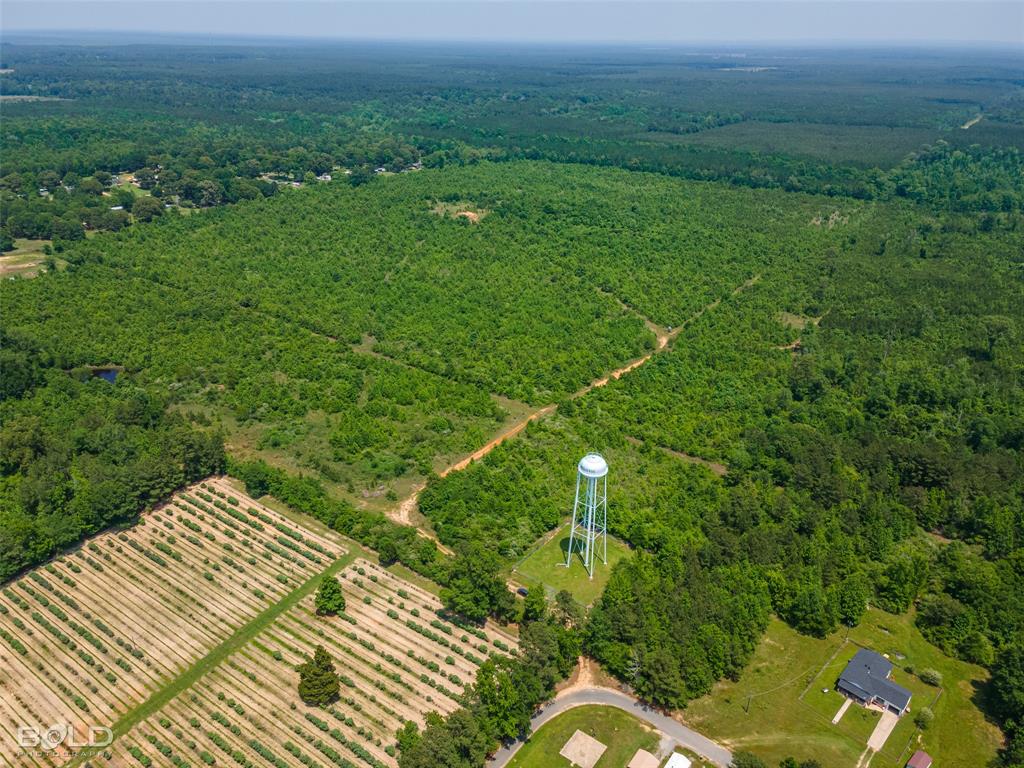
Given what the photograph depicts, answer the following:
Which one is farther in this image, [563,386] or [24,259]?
[24,259]

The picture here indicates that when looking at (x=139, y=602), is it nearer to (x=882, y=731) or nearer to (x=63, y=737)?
(x=63, y=737)

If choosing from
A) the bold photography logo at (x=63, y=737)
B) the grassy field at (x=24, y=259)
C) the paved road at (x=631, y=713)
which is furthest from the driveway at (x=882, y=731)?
the grassy field at (x=24, y=259)

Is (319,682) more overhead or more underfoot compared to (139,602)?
more overhead

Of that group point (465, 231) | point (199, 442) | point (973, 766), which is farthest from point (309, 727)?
point (465, 231)

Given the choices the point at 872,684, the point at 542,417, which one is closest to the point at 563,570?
the point at 872,684

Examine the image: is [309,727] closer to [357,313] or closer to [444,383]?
[444,383]
